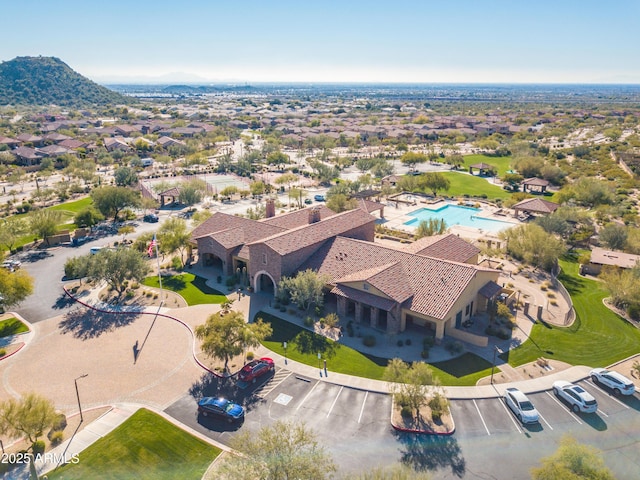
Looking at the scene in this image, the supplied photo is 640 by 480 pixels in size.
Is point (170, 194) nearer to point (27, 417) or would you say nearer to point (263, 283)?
point (263, 283)

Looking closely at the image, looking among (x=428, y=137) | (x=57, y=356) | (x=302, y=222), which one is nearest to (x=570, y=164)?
(x=428, y=137)

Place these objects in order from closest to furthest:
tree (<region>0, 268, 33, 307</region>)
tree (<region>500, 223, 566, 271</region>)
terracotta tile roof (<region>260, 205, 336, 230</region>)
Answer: tree (<region>0, 268, 33, 307</region>) < tree (<region>500, 223, 566, 271</region>) < terracotta tile roof (<region>260, 205, 336, 230</region>)

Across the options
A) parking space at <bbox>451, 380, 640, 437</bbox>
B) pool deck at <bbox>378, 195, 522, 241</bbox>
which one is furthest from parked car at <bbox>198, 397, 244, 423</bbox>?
pool deck at <bbox>378, 195, 522, 241</bbox>

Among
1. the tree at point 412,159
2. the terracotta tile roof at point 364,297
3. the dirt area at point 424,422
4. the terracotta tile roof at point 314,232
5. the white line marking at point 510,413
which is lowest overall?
the tree at point 412,159

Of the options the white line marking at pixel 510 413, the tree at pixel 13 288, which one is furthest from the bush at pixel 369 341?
the tree at pixel 13 288

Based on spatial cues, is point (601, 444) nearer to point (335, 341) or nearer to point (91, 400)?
point (335, 341)

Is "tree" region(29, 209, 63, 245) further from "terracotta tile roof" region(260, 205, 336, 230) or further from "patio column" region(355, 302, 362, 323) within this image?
"patio column" region(355, 302, 362, 323)

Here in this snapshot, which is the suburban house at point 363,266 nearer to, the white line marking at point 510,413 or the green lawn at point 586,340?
the green lawn at point 586,340

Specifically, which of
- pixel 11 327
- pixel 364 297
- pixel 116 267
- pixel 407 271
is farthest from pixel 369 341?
pixel 11 327
